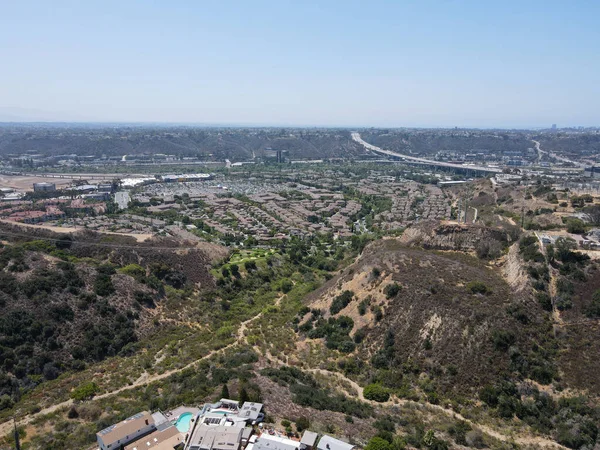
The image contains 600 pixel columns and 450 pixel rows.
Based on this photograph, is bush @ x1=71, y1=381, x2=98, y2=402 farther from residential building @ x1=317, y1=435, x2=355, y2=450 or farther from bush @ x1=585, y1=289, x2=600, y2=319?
bush @ x1=585, y1=289, x2=600, y2=319

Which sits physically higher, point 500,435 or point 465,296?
point 465,296

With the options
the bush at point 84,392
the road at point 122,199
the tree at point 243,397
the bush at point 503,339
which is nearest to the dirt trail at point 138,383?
the bush at point 84,392

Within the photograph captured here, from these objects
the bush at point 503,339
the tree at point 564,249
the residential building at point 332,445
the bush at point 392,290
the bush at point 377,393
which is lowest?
the bush at point 377,393

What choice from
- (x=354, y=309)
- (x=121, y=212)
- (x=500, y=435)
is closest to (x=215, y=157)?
(x=121, y=212)

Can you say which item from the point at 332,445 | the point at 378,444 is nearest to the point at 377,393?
the point at 378,444

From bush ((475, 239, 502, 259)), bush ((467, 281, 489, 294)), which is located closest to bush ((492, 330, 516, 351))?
bush ((467, 281, 489, 294))

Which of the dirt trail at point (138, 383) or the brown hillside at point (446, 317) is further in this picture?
the brown hillside at point (446, 317)

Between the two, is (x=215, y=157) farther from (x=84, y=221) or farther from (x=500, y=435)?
(x=500, y=435)

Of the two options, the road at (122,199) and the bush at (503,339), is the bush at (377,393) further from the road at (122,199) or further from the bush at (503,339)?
the road at (122,199)

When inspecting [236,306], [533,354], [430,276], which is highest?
[430,276]
